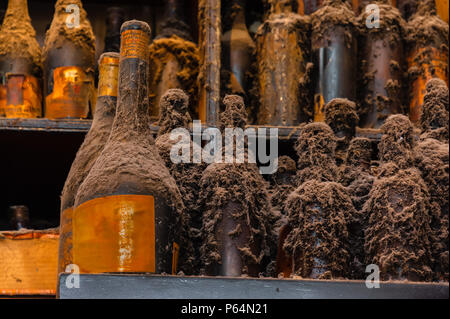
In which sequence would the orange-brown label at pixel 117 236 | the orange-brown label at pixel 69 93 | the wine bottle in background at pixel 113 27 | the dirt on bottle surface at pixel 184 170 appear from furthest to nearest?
the wine bottle in background at pixel 113 27, the orange-brown label at pixel 69 93, the dirt on bottle surface at pixel 184 170, the orange-brown label at pixel 117 236

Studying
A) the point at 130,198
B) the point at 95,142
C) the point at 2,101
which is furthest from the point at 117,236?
the point at 2,101

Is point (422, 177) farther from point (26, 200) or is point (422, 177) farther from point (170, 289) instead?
point (26, 200)

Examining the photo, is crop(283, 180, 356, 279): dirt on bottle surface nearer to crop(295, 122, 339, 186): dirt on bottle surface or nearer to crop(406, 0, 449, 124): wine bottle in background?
crop(295, 122, 339, 186): dirt on bottle surface

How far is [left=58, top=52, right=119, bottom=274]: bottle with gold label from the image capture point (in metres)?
1.03

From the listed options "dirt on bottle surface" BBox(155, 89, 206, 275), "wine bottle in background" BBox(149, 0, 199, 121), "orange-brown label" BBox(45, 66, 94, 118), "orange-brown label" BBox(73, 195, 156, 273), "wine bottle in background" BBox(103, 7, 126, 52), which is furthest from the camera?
"wine bottle in background" BBox(103, 7, 126, 52)

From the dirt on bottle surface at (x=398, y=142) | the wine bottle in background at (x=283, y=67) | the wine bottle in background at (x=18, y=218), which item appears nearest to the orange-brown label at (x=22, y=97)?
the wine bottle in background at (x=18, y=218)

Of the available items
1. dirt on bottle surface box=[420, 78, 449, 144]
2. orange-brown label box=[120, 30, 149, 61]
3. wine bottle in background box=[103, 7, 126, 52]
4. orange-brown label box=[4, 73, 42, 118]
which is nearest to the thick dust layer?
dirt on bottle surface box=[420, 78, 449, 144]

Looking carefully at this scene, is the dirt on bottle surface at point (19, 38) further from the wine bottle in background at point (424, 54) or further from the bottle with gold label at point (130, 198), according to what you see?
the wine bottle in background at point (424, 54)

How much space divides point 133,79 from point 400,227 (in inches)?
15.0

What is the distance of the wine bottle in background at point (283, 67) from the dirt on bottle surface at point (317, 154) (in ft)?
0.87

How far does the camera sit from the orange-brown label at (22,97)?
1240 millimetres

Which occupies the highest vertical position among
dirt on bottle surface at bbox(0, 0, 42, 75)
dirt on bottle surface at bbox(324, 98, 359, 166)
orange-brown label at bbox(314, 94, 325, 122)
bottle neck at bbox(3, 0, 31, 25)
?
bottle neck at bbox(3, 0, 31, 25)

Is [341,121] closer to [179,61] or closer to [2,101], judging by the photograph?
[179,61]

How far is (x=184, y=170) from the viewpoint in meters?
1.00
